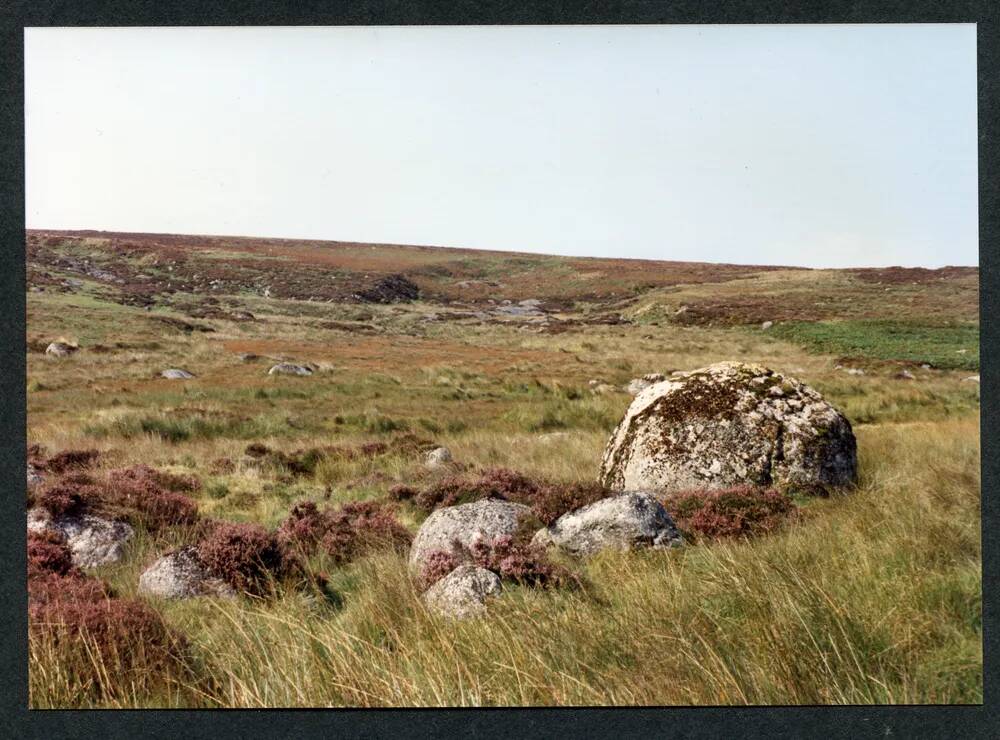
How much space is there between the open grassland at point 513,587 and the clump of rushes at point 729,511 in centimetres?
22

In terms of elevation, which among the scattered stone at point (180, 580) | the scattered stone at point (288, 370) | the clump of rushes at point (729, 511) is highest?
the scattered stone at point (288, 370)

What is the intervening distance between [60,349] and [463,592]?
1028 inches

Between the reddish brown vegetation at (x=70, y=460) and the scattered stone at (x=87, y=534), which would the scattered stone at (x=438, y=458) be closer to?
the reddish brown vegetation at (x=70, y=460)

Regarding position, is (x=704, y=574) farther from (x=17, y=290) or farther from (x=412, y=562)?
(x=17, y=290)

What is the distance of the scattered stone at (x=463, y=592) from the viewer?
4398 mm

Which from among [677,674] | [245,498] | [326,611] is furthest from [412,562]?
[245,498]

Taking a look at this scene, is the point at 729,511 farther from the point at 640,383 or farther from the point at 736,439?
the point at 640,383

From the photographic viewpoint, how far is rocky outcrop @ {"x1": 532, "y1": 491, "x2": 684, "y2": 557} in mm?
5488

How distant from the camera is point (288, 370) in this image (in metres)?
25.5

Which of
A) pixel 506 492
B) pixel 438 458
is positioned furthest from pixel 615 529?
pixel 438 458

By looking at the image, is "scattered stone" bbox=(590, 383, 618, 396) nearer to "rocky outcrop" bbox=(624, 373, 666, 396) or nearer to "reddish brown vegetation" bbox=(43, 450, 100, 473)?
"rocky outcrop" bbox=(624, 373, 666, 396)

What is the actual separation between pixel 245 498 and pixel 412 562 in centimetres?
429

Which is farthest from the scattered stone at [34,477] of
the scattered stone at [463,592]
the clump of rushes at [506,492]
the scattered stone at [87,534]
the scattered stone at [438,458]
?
the scattered stone at [463,592]

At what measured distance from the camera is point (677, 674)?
3.79 m
